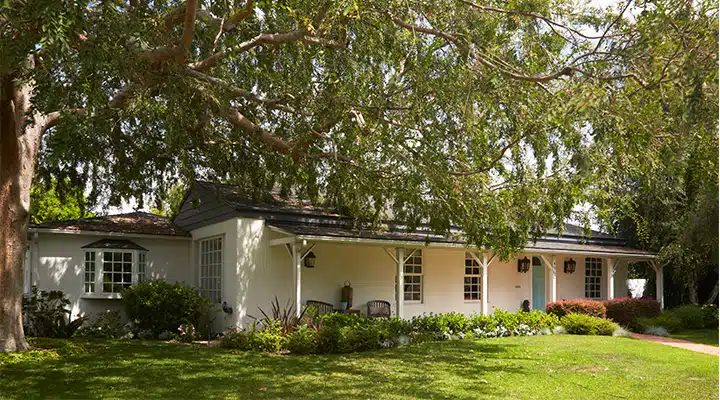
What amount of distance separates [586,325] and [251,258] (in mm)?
9234

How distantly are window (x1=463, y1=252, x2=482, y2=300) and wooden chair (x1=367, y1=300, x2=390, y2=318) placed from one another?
379 cm

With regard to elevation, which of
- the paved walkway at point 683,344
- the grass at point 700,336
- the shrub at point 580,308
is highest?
the shrub at point 580,308

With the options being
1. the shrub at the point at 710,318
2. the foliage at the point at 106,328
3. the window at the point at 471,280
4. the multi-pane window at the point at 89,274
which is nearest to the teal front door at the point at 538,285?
the window at the point at 471,280

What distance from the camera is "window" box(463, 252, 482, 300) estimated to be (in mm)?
20219

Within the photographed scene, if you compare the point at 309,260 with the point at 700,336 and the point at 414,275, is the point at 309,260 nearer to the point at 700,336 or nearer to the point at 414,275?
the point at 414,275

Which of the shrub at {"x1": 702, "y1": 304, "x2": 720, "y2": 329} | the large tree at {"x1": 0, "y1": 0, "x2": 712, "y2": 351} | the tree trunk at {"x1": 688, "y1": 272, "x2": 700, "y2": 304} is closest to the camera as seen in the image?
the large tree at {"x1": 0, "y1": 0, "x2": 712, "y2": 351}

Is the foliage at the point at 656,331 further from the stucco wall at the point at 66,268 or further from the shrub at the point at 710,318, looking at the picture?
the stucco wall at the point at 66,268

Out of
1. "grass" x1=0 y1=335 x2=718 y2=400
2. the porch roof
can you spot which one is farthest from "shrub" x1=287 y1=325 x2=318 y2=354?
the porch roof

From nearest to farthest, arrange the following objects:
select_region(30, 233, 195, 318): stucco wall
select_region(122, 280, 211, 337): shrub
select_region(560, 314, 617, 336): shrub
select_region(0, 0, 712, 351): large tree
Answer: select_region(0, 0, 712, 351): large tree → select_region(122, 280, 211, 337): shrub → select_region(30, 233, 195, 318): stucco wall → select_region(560, 314, 617, 336): shrub

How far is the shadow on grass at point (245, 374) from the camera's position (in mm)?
9031

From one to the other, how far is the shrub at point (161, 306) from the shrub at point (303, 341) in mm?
3578

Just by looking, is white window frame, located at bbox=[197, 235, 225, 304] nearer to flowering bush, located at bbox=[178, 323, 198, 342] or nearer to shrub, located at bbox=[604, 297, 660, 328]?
flowering bush, located at bbox=[178, 323, 198, 342]

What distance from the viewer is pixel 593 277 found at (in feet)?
77.9

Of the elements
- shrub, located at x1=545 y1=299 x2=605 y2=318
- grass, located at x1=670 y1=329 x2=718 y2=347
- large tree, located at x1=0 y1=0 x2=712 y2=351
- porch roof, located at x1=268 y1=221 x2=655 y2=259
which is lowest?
grass, located at x1=670 y1=329 x2=718 y2=347
